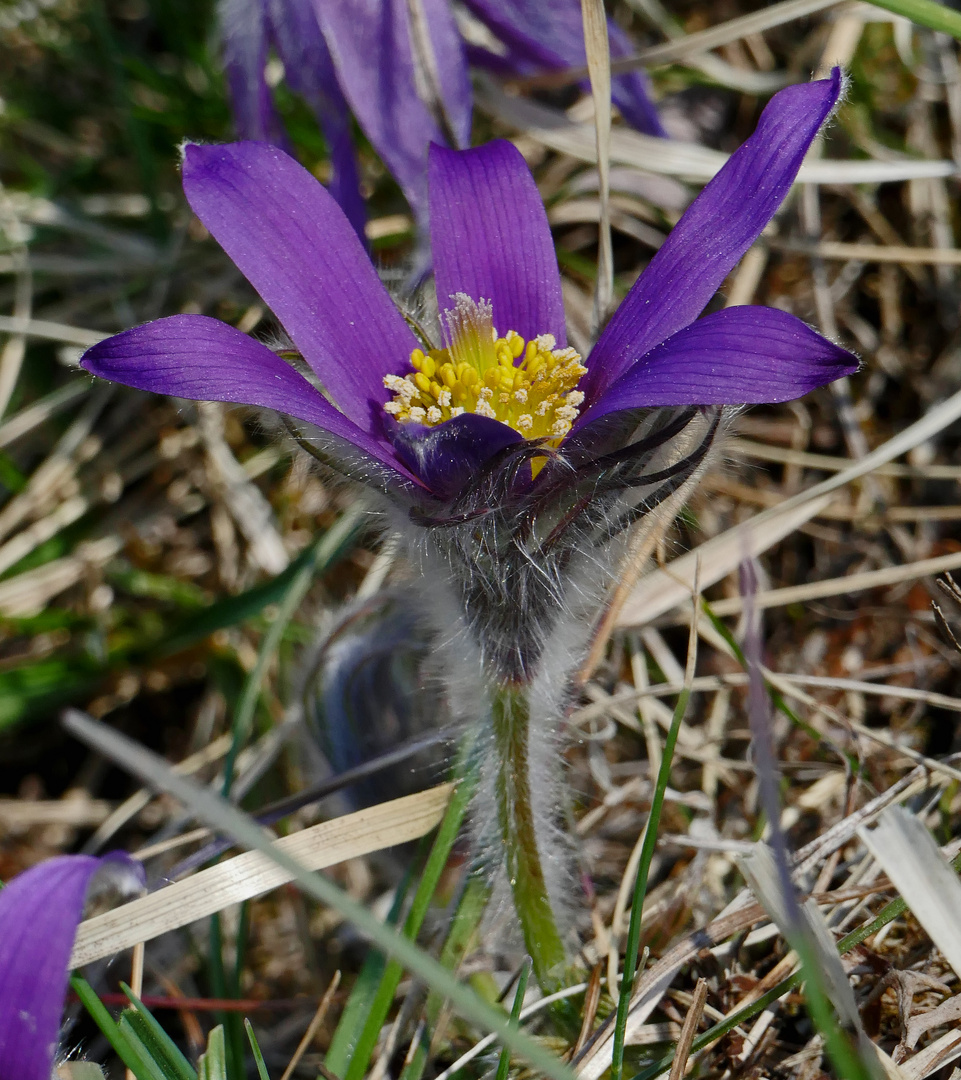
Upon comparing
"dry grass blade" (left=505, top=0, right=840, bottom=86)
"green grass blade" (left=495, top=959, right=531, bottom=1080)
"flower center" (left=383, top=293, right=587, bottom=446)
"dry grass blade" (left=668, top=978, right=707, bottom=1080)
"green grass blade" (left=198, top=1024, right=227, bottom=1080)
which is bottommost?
"dry grass blade" (left=668, top=978, right=707, bottom=1080)

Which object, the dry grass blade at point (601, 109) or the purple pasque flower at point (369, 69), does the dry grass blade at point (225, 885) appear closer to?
the dry grass blade at point (601, 109)

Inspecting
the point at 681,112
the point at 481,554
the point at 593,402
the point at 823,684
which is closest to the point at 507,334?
the point at 593,402

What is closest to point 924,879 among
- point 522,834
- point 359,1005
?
point 522,834

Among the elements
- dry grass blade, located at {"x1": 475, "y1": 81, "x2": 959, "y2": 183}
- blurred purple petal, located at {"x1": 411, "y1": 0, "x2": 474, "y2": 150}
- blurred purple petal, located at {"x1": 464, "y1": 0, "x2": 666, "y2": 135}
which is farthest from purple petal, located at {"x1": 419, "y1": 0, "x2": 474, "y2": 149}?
dry grass blade, located at {"x1": 475, "y1": 81, "x2": 959, "y2": 183}

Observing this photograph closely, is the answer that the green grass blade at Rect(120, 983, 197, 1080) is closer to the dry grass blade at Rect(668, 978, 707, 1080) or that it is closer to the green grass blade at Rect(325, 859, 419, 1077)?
the green grass blade at Rect(325, 859, 419, 1077)

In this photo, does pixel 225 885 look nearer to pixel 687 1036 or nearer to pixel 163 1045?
pixel 163 1045
